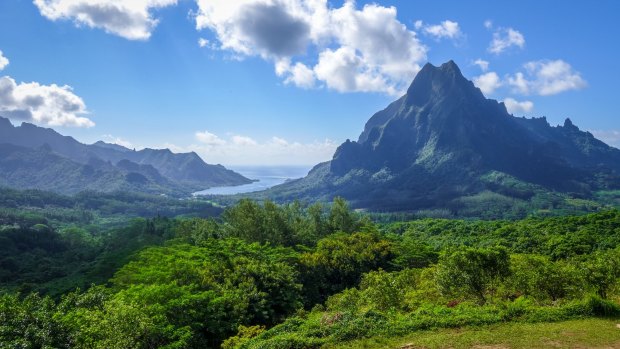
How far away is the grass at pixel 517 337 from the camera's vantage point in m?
19.4

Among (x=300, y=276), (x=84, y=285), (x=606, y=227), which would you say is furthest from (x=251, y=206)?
(x=606, y=227)

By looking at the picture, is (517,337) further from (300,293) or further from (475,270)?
(300,293)

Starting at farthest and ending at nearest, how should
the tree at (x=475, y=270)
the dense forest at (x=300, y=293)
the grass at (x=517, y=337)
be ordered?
1. the tree at (x=475, y=270)
2. the dense forest at (x=300, y=293)
3. the grass at (x=517, y=337)

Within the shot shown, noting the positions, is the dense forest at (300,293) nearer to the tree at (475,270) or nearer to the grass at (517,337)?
the tree at (475,270)

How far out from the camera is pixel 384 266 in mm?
59656

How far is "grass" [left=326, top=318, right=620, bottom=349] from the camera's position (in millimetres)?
19375

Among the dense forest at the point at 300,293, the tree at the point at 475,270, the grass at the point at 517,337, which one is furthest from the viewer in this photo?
the tree at the point at 475,270

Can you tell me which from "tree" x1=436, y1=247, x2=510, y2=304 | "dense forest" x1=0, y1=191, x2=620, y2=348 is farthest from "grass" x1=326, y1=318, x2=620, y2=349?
"tree" x1=436, y1=247, x2=510, y2=304

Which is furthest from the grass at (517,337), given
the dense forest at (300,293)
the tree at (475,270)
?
the tree at (475,270)

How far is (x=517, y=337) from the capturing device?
20359mm

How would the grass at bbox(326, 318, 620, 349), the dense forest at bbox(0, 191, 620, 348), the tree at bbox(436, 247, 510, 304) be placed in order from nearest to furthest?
the grass at bbox(326, 318, 620, 349), the dense forest at bbox(0, 191, 620, 348), the tree at bbox(436, 247, 510, 304)

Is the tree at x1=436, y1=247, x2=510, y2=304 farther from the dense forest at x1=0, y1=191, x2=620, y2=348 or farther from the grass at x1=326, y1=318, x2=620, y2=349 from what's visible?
the grass at x1=326, y1=318, x2=620, y2=349

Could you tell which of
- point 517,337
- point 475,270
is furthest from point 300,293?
point 517,337

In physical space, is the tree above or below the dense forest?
above
